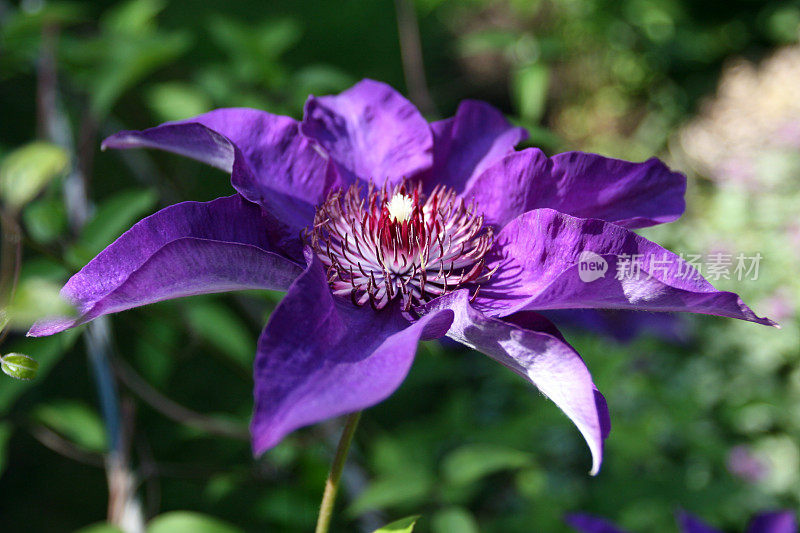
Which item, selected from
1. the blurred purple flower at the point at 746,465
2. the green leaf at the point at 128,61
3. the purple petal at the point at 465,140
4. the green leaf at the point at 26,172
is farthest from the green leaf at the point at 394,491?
the blurred purple flower at the point at 746,465

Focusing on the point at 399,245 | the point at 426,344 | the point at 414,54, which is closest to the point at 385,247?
the point at 399,245

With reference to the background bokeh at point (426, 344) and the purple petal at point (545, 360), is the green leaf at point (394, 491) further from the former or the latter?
the purple petal at point (545, 360)

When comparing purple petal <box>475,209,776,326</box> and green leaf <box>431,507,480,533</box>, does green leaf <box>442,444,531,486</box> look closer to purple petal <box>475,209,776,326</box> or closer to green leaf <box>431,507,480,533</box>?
→ green leaf <box>431,507,480,533</box>

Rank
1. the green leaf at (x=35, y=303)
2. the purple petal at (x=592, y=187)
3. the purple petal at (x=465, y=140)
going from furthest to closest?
the purple petal at (x=465, y=140) < the purple petal at (x=592, y=187) < the green leaf at (x=35, y=303)

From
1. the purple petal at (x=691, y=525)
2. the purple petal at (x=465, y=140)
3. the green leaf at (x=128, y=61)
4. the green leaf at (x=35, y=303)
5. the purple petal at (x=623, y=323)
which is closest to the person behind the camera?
the green leaf at (x=35, y=303)

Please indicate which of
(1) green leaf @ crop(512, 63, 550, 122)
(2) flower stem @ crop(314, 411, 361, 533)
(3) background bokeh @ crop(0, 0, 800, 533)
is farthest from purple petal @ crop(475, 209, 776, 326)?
(1) green leaf @ crop(512, 63, 550, 122)

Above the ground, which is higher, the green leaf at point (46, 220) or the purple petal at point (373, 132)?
the purple petal at point (373, 132)

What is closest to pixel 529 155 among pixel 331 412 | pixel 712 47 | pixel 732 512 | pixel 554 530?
pixel 331 412

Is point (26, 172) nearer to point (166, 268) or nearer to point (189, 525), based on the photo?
point (166, 268)
